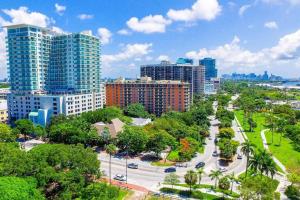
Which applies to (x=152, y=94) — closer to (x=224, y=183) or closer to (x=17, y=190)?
(x=224, y=183)

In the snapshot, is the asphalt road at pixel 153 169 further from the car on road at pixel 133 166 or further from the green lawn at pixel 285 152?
the green lawn at pixel 285 152

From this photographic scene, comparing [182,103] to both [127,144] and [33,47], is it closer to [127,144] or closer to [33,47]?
[127,144]

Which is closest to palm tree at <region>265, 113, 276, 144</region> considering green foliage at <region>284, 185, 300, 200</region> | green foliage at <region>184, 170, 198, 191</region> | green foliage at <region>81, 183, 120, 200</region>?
green foliage at <region>284, 185, 300, 200</region>

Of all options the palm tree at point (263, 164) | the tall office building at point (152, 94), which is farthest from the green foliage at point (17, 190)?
the tall office building at point (152, 94)

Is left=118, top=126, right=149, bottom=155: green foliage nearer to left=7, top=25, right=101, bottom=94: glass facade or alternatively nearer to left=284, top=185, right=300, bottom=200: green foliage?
left=284, top=185, right=300, bottom=200: green foliage

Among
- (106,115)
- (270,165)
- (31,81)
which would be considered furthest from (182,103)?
(270,165)

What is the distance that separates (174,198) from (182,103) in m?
93.8

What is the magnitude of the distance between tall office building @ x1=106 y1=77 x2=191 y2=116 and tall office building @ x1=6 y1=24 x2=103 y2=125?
19.9 m

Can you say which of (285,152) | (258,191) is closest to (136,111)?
(285,152)

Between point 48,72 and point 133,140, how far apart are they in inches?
3030

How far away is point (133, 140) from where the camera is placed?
80875 millimetres

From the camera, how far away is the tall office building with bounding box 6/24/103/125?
122562 mm

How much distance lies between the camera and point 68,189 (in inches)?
1989

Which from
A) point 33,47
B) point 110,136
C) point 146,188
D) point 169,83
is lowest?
point 146,188
